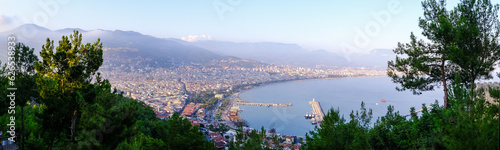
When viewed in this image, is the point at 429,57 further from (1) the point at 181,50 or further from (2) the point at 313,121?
(1) the point at 181,50

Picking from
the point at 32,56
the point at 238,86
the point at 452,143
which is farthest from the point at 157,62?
the point at 452,143

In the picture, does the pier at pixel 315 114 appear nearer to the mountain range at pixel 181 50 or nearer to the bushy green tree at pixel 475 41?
the bushy green tree at pixel 475 41

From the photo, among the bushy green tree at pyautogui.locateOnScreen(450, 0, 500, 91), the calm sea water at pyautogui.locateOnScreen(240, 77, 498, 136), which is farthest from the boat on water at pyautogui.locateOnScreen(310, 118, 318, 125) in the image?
the bushy green tree at pyautogui.locateOnScreen(450, 0, 500, 91)

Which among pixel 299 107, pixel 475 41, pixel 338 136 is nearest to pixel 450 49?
pixel 475 41

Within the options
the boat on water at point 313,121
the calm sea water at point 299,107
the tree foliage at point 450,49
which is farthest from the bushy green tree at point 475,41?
the boat on water at point 313,121

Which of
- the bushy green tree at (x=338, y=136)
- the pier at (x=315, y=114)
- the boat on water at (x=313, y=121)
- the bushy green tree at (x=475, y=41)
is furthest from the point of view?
the pier at (x=315, y=114)

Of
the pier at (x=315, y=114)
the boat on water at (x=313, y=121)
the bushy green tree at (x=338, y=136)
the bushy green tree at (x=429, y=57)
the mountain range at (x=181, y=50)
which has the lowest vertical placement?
the boat on water at (x=313, y=121)

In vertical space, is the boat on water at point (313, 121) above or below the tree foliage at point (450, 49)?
below
